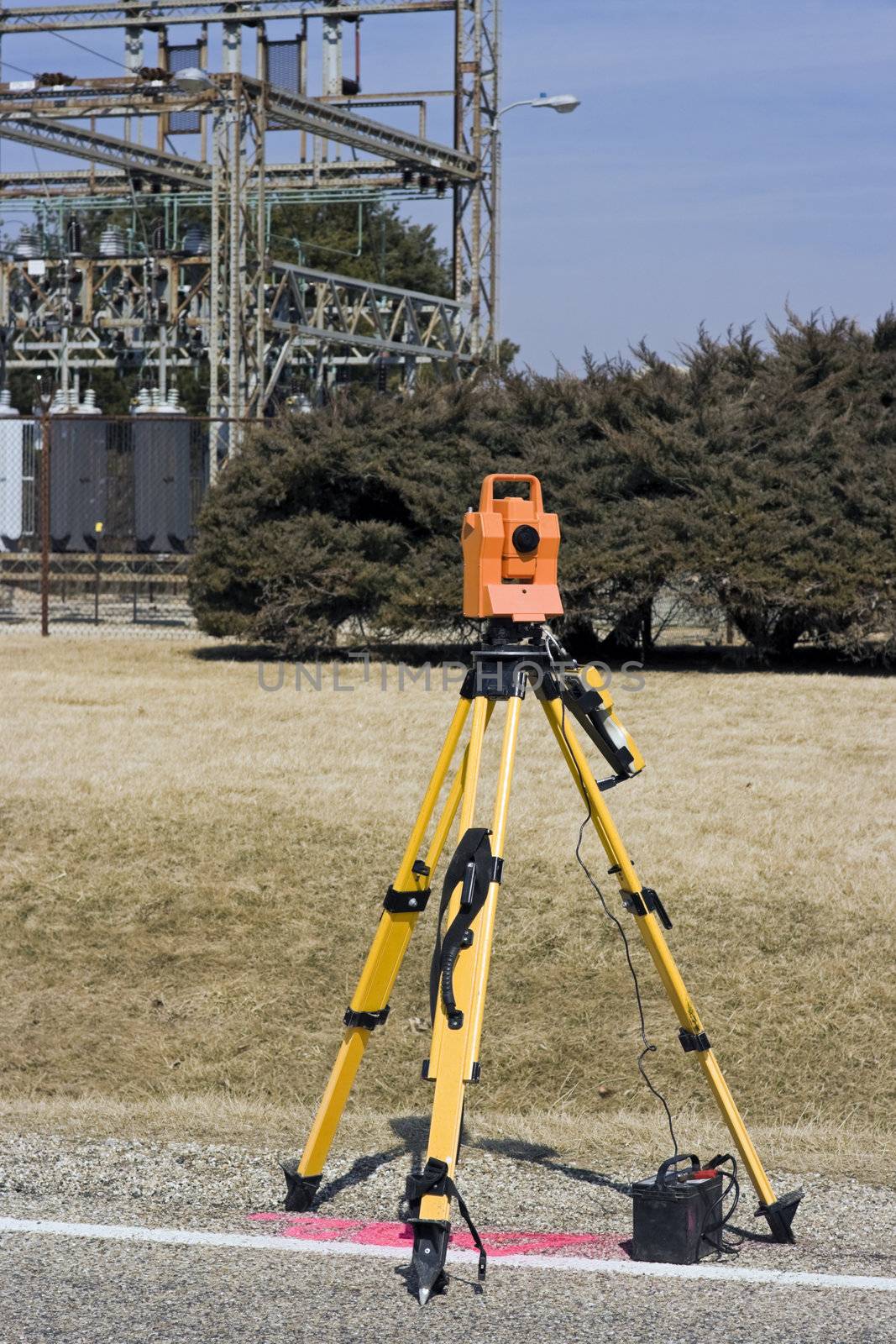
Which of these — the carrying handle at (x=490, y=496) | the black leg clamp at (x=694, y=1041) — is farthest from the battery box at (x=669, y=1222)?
the carrying handle at (x=490, y=496)

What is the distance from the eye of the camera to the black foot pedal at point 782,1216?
4.09 m

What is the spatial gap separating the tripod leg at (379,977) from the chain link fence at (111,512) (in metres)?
16.9

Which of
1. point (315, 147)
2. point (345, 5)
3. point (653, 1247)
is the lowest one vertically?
point (653, 1247)

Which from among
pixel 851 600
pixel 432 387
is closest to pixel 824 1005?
pixel 851 600

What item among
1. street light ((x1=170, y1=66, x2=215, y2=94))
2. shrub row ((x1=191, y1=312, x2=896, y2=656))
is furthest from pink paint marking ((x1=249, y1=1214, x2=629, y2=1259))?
street light ((x1=170, y1=66, x2=215, y2=94))

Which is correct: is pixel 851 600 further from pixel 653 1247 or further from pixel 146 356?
pixel 146 356

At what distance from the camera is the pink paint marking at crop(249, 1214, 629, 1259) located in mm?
3990

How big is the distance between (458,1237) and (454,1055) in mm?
674

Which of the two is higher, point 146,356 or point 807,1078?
point 146,356

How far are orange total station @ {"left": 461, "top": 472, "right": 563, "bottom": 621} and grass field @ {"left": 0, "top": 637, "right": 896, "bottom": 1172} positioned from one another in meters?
2.33

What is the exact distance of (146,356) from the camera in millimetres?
32219

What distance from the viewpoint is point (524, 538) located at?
4.14 meters

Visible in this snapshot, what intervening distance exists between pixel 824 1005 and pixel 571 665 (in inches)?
138

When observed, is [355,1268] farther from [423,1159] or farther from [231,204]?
[231,204]
